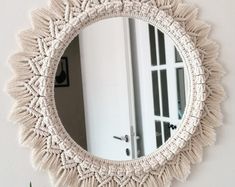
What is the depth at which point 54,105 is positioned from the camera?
1.04m

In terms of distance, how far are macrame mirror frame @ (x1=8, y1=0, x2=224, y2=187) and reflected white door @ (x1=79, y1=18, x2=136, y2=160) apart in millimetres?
51

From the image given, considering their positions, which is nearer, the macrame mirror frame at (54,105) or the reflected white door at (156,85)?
the macrame mirror frame at (54,105)

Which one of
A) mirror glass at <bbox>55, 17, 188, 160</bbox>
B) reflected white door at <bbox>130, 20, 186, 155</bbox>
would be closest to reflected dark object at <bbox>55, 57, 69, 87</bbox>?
mirror glass at <bbox>55, 17, 188, 160</bbox>

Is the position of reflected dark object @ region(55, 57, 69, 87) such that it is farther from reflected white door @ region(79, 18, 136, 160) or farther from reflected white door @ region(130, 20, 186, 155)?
reflected white door @ region(130, 20, 186, 155)

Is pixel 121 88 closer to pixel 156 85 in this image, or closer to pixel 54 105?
pixel 156 85

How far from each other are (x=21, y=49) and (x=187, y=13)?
0.67 m

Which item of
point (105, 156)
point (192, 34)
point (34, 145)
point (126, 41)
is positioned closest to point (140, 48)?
point (126, 41)

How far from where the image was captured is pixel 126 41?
3.94 feet

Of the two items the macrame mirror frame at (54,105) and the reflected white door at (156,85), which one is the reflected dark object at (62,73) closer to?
the macrame mirror frame at (54,105)

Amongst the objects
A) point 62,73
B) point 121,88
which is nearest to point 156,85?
point 121,88

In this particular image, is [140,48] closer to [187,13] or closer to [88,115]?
[187,13]

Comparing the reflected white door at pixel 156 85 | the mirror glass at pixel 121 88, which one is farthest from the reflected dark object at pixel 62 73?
the reflected white door at pixel 156 85

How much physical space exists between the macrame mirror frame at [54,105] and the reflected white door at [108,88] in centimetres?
5

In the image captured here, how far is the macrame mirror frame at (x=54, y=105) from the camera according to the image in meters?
1.02
